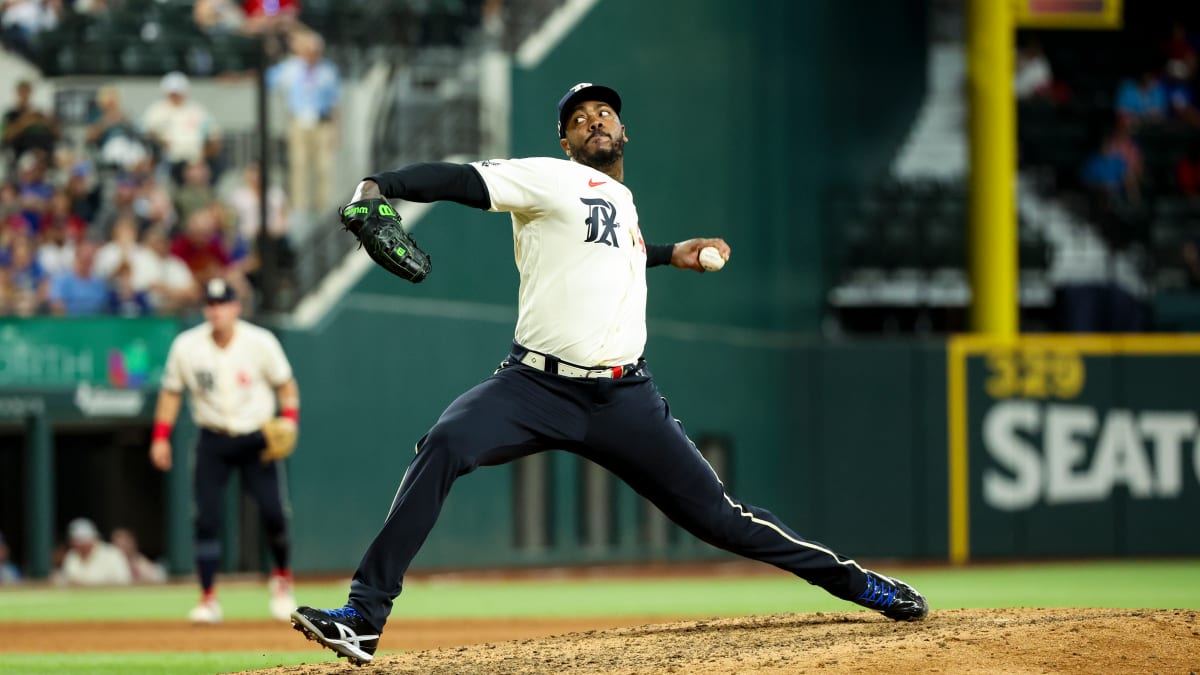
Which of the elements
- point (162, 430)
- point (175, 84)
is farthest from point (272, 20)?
point (162, 430)

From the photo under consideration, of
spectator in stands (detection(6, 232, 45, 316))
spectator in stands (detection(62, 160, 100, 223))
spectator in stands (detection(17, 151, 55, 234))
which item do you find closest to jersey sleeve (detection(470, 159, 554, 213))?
spectator in stands (detection(6, 232, 45, 316))

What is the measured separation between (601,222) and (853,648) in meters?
1.69

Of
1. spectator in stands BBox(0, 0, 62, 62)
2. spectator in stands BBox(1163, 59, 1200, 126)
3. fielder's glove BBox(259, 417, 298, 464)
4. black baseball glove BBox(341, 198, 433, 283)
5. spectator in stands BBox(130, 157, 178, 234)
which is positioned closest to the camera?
black baseball glove BBox(341, 198, 433, 283)

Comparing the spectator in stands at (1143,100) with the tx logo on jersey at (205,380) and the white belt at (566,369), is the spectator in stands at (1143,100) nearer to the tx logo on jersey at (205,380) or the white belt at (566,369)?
the tx logo on jersey at (205,380)

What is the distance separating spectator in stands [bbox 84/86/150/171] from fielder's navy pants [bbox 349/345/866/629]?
1064cm

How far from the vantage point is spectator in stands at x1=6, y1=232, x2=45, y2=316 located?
1554cm

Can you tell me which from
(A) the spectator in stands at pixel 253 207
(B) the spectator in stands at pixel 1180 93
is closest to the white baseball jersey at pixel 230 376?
(A) the spectator in stands at pixel 253 207

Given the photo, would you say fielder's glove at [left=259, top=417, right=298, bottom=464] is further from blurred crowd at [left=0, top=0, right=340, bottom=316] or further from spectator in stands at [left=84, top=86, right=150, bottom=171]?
spectator in stands at [left=84, top=86, right=150, bottom=171]

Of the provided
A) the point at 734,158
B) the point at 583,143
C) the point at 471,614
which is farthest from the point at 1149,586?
the point at 583,143

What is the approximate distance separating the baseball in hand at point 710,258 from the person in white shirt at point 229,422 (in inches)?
198

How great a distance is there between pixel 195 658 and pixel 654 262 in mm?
2975

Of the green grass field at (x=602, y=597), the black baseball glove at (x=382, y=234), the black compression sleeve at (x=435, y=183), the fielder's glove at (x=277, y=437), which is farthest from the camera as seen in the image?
the fielder's glove at (x=277, y=437)

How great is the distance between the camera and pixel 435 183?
18.9ft

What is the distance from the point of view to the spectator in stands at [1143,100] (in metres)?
20.6
